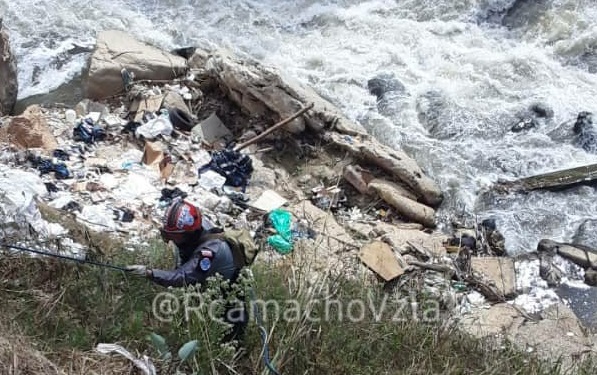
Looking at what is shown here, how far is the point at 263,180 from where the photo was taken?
7.16 meters

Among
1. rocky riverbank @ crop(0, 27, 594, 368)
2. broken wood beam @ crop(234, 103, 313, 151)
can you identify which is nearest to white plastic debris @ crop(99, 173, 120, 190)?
rocky riverbank @ crop(0, 27, 594, 368)

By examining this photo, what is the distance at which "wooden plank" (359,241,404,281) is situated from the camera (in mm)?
6043

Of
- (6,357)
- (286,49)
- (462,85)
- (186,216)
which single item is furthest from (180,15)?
(6,357)

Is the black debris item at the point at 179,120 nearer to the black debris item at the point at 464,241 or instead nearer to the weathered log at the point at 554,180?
the black debris item at the point at 464,241

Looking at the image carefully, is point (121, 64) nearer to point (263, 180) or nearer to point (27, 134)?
point (27, 134)

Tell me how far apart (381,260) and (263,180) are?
159 cm

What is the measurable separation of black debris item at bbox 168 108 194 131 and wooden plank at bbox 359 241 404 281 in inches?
94.2

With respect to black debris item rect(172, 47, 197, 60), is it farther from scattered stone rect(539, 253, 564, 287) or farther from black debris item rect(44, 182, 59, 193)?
scattered stone rect(539, 253, 564, 287)

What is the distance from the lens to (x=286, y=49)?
10070 millimetres

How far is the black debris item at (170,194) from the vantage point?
6484mm

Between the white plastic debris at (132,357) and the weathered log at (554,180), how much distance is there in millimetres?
5192

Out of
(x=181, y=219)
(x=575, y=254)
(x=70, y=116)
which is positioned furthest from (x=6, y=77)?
(x=575, y=254)

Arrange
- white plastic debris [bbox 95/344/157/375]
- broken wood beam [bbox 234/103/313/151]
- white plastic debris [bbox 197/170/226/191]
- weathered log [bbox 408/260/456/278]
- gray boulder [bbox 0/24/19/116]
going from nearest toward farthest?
white plastic debris [bbox 95/344/157/375]
weathered log [bbox 408/260/456/278]
white plastic debris [bbox 197/170/226/191]
broken wood beam [bbox 234/103/313/151]
gray boulder [bbox 0/24/19/116]

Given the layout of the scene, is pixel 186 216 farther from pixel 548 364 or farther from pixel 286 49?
pixel 286 49
